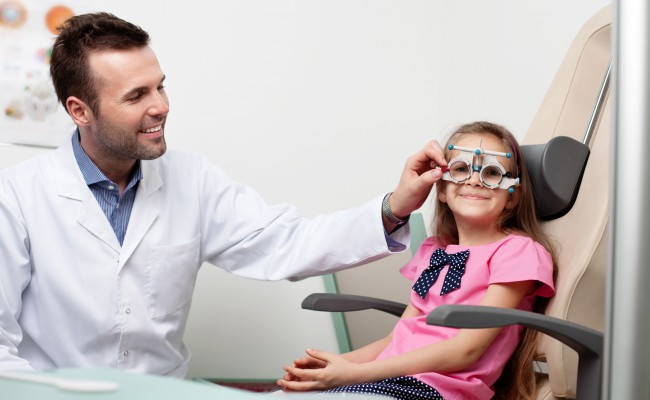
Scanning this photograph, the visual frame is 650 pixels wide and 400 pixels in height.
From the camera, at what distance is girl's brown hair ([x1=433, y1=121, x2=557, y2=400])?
1588 millimetres

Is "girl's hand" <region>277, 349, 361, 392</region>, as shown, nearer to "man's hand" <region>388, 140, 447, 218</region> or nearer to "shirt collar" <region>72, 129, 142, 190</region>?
"man's hand" <region>388, 140, 447, 218</region>

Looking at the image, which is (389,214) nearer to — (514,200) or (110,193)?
(514,200)

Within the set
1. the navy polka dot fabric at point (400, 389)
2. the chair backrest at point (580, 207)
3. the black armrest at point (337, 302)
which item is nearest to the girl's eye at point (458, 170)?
the chair backrest at point (580, 207)

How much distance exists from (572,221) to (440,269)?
1.01ft

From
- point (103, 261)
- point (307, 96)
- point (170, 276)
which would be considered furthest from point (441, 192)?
point (307, 96)

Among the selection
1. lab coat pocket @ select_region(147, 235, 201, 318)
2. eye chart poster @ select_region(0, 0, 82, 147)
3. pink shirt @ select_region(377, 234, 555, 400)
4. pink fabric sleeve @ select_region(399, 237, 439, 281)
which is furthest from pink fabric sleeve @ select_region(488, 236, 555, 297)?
eye chart poster @ select_region(0, 0, 82, 147)

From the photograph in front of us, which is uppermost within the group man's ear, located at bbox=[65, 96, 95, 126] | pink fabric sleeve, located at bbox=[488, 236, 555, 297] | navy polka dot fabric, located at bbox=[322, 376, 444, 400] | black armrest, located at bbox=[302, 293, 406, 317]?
man's ear, located at bbox=[65, 96, 95, 126]

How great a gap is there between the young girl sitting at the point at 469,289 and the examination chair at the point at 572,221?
0.16 ft

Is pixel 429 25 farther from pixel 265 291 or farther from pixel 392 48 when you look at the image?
pixel 265 291

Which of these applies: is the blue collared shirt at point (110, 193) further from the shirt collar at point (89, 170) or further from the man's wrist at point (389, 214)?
the man's wrist at point (389, 214)

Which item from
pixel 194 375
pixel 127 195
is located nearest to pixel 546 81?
pixel 127 195

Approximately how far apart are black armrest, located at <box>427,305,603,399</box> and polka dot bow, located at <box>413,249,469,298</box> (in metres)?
0.37

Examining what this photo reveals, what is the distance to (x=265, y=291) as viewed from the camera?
2820 millimetres

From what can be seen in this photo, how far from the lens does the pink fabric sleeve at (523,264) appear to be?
60.5 inches
